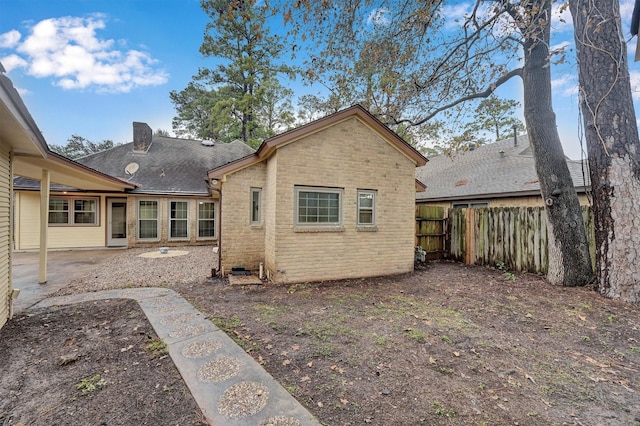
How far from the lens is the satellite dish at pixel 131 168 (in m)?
13.2

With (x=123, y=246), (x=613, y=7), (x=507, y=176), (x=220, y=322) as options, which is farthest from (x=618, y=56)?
(x=123, y=246)

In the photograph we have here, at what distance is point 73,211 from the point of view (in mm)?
12266

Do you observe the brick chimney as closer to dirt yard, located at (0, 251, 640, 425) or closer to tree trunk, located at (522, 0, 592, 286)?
dirt yard, located at (0, 251, 640, 425)

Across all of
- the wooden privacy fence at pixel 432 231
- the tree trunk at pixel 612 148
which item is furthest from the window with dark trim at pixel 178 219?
the tree trunk at pixel 612 148

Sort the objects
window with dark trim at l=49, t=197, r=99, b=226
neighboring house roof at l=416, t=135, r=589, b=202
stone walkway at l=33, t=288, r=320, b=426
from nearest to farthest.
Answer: stone walkway at l=33, t=288, r=320, b=426 < neighboring house roof at l=416, t=135, r=589, b=202 < window with dark trim at l=49, t=197, r=99, b=226

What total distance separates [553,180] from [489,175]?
6.92 meters

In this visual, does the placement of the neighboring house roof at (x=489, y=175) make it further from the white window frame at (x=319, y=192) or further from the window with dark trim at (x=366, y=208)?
the white window frame at (x=319, y=192)

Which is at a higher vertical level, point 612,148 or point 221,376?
point 612,148

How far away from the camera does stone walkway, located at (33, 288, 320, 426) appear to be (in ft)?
7.30

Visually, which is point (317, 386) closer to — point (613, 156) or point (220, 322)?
point (220, 322)

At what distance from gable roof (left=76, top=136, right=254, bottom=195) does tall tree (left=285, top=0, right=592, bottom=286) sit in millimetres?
8579

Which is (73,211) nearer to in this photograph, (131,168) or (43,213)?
(131,168)

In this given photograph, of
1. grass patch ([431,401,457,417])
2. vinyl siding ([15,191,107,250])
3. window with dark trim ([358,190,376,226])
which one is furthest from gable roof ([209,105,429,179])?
vinyl siding ([15,191,107,250])

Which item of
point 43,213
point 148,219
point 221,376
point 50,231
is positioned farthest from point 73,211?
point 221,376
